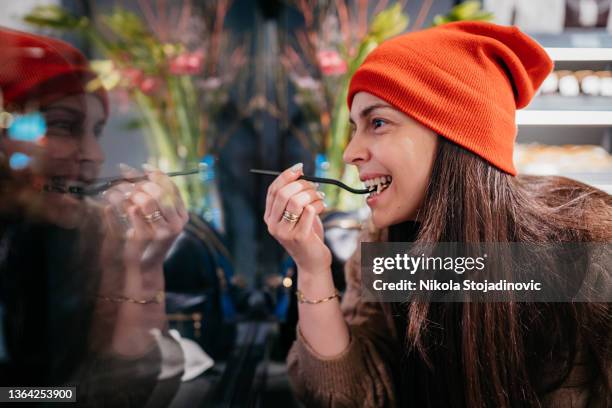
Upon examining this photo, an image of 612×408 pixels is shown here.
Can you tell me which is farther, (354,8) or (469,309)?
(354,8)

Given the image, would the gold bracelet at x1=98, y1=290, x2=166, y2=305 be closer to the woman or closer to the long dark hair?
the woman

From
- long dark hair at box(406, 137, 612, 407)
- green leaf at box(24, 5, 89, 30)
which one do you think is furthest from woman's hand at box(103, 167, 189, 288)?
long dark hair at box(406, 137, 612, 407)

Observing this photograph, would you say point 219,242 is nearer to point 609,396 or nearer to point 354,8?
point 354,8

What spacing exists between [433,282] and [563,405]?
38 cm

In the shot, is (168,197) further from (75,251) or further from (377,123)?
(377,123)

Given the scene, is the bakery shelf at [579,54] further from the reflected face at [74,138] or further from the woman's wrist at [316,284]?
the reflected face at [74,138]

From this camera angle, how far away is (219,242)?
3.64 ft

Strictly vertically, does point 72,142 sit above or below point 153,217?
above

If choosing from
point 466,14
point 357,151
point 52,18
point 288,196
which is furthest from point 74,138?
point 466,14

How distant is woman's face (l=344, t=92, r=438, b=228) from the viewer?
2.64 ft

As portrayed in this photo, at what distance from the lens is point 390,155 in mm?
811

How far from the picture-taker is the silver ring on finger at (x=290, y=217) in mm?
802

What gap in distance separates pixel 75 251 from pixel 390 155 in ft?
2.45

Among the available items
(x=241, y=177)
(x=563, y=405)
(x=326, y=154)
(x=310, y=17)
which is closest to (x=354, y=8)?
(x=310, y=17)
